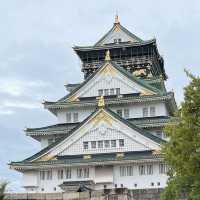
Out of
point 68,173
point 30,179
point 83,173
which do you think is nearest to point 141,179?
point 83,173

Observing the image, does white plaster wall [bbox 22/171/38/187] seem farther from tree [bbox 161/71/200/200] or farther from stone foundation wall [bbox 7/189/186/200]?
tree [bbox 161/71/200/200]

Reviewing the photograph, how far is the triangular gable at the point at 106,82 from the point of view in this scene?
56.2 meters

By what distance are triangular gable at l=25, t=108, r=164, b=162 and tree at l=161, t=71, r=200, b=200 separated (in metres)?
24.3

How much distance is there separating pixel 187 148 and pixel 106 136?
27327 mm

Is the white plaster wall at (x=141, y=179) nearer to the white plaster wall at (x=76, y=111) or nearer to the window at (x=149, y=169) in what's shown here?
the window at (x=149, y=169)

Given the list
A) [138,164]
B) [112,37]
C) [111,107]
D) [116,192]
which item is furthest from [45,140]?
[116,192]

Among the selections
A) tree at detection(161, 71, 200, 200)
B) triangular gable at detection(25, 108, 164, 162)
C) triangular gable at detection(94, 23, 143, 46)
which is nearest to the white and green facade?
triangular gable at detection(25, 108, 164, 162)

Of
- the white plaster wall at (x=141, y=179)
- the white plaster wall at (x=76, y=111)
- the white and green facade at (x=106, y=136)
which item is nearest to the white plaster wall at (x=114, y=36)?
the white and green facade at (x=106, y=136)

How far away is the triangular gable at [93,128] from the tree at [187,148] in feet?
79.7

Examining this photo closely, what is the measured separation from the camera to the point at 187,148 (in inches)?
931

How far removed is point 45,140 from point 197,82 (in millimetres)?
32258

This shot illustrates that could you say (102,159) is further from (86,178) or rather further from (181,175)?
(181,175)

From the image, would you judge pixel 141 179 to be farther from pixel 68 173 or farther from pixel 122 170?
pixel 68 173

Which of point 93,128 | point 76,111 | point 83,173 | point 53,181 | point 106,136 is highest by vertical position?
point 76,111
